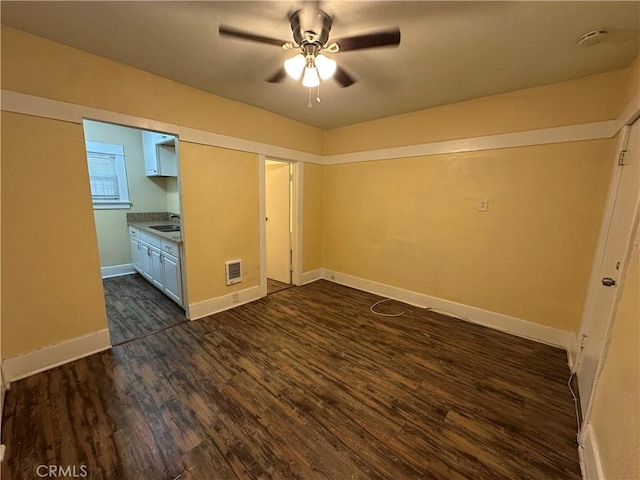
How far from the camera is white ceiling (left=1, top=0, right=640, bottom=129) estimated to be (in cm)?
150

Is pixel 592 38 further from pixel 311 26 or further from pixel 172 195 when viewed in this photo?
pixel 172 195

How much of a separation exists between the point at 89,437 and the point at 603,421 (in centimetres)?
287

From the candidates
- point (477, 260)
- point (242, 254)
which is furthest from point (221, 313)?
point (477, 260)

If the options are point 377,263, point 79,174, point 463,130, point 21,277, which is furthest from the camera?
point 377,263

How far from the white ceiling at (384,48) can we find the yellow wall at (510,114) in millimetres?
128

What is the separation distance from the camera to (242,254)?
11.0 ft

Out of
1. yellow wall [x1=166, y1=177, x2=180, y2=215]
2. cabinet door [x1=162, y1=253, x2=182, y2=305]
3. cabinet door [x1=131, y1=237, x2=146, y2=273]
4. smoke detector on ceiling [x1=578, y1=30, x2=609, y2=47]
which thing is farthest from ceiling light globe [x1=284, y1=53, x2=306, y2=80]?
yellow wall [x1=166, y1=177, x2=180, y2=215]

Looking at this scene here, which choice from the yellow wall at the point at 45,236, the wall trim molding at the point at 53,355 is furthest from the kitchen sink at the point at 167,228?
the wall trim molding at the point at 53,355

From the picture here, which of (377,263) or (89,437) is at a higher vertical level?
(377,263)

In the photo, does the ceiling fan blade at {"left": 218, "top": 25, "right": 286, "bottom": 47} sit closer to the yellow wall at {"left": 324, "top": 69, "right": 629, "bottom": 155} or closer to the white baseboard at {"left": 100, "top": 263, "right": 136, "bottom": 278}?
the yellow wall at {"left": 324, "top": 69, "right": 629, "bottom": 155}

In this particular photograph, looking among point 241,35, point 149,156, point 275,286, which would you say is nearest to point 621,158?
point 241,35

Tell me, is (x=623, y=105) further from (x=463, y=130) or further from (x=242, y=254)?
(x=242, y=254)

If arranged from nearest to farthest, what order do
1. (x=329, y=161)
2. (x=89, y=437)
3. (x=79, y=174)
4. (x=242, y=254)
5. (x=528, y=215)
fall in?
(x=89, y=437)
(x=79, y=174)
(x=528, y=215)
(x=242, y=254)
(x=329, y=161)

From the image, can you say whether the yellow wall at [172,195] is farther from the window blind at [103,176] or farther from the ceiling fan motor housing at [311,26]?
the ceiling fan motor housing at [311,26]
